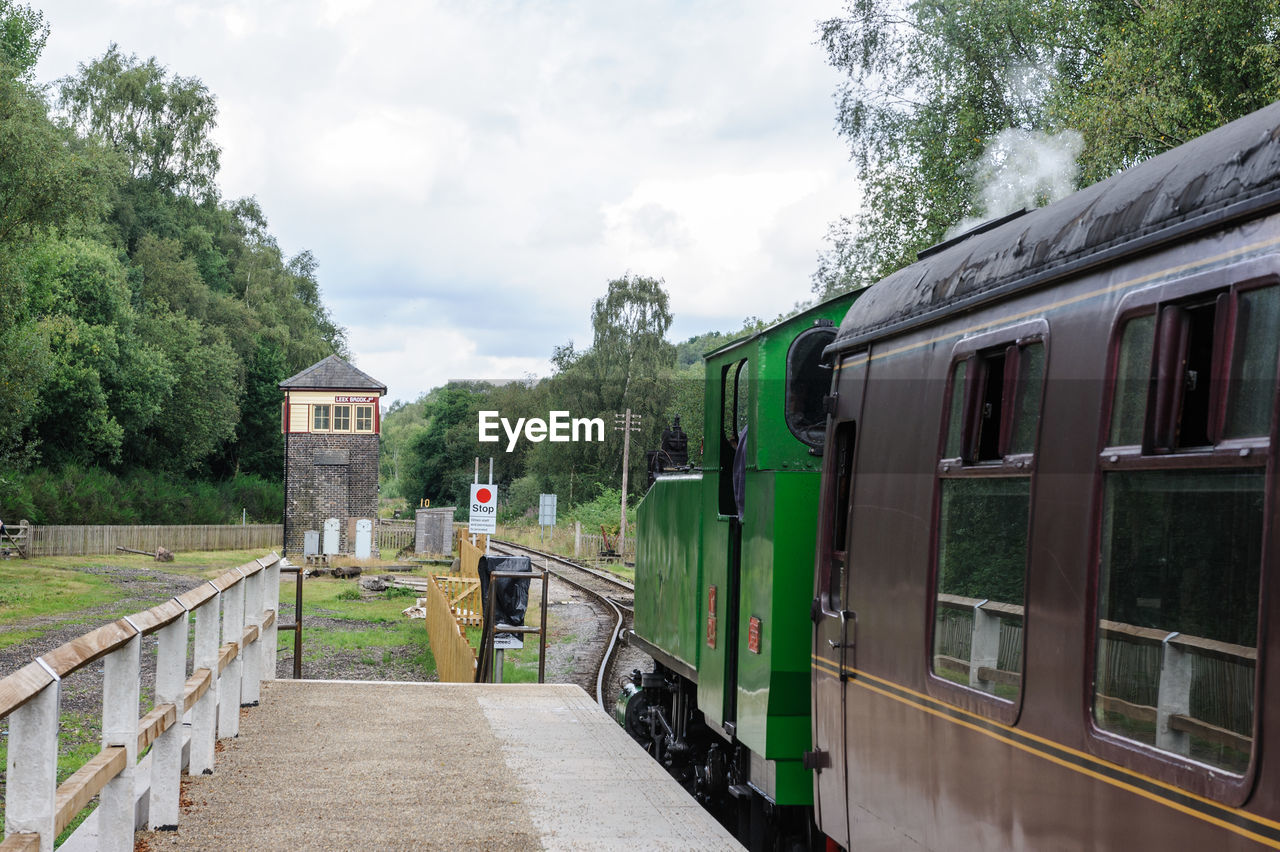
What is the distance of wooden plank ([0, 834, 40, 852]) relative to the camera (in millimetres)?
3471

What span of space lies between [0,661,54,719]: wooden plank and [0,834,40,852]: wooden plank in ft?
1.31

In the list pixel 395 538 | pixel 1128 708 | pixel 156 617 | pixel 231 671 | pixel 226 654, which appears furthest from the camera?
pixel 395 538

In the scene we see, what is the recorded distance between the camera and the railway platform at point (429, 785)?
6.25m

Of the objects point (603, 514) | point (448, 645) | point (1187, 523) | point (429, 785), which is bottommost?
point (603, 514)

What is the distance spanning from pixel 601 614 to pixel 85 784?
2249 cm

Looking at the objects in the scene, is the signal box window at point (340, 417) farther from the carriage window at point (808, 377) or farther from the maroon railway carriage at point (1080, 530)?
the maroon railway carriage at point (1080, 530)

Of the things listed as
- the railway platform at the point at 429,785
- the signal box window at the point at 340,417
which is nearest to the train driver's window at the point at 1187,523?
the railway platform at the point at 429,785

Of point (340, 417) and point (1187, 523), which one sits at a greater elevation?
point (340, 417)

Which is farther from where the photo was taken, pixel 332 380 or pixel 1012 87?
pixel 332 380

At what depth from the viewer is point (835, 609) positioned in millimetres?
5559

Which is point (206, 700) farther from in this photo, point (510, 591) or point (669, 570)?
point (510, 591)

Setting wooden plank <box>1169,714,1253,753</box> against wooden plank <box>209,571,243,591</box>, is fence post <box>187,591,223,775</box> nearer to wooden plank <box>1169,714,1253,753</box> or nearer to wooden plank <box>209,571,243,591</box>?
wooden plank <box>209,571,243,591</box>

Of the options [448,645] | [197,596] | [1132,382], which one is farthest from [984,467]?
[448,645]

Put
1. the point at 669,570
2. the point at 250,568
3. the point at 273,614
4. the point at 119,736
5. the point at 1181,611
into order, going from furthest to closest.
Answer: the point at 273,614
the point at 669,570
the point at 250,568
the point at 119,736
the point at 1181,611
